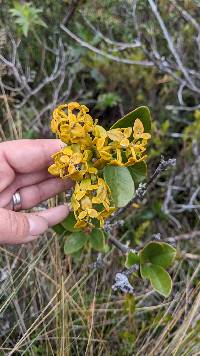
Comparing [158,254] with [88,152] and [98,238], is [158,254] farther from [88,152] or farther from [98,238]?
[88,152]

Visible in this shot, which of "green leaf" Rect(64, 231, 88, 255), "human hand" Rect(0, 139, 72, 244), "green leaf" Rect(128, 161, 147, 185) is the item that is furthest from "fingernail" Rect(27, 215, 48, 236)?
"green leaf" Rect(128, 161, 147, 185)

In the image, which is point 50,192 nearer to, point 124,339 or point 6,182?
point 6,182

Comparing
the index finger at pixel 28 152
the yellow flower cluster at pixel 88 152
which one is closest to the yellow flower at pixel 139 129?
the yellow flower cluster at pixel 88 152

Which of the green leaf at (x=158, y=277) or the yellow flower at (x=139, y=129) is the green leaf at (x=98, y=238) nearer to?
the green leaf at (x=158, y=277)

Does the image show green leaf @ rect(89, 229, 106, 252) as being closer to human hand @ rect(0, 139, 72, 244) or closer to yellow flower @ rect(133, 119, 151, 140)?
human hand @ rect(0, 139, 72, 244)

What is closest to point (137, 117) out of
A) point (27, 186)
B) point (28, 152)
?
point (28, 152)

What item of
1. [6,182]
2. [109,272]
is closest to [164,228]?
[109,272]
